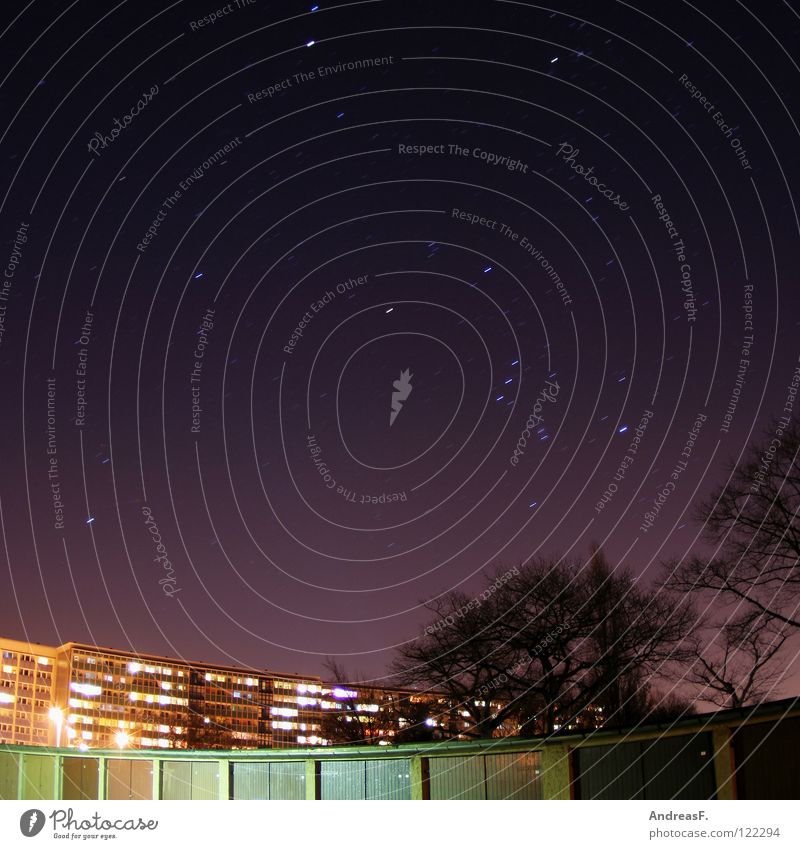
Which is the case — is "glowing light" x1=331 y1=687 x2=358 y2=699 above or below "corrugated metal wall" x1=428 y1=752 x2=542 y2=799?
above

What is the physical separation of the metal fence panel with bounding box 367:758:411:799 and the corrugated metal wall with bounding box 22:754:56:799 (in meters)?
11.0

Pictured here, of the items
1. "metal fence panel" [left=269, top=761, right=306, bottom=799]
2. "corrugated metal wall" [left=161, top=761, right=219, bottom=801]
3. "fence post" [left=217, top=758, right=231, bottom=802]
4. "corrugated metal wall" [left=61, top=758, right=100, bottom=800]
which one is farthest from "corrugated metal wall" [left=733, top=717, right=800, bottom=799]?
"corrugated metal wall" [left=61, top=758, right=100, bottom=800]

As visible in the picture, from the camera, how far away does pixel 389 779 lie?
35500mm

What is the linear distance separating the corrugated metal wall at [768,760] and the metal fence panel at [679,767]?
1038 mm

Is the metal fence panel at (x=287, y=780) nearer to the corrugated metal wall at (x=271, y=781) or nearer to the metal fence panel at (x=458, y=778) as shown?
the corrugated metal wall at (x=271, y=781)

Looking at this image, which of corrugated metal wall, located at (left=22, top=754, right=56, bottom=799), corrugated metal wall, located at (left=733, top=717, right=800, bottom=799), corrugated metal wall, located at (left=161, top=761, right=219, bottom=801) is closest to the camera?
corrugated metal wall, located at (left=733, top=717, right=800, bottom=799)

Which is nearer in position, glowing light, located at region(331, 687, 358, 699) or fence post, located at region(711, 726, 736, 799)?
fence post, located at region(711, 726, 736, 799)

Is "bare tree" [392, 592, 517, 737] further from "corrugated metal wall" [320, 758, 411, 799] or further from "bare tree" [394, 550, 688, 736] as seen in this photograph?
"corrugated metal wall" [320, 758, 411, 799]

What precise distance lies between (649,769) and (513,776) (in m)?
5.99

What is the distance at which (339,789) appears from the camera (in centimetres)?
3644

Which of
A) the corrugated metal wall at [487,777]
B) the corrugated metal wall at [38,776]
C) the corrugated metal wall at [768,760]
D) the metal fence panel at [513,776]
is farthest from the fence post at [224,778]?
the corrugated metal wall at [768,760]

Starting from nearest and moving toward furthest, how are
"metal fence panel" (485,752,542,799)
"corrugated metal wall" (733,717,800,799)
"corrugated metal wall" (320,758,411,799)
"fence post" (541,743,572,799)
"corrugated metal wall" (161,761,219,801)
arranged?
"corrugated metal wall" (733,717,800,799), "fence post" (541,743,572,799), "metal fence panel" (485,752,542,799), "corrugated metal wall" (320,758,411,799), "corrugated metal wall" (161,761,219,801)

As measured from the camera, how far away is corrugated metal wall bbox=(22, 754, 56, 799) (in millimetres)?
33438
